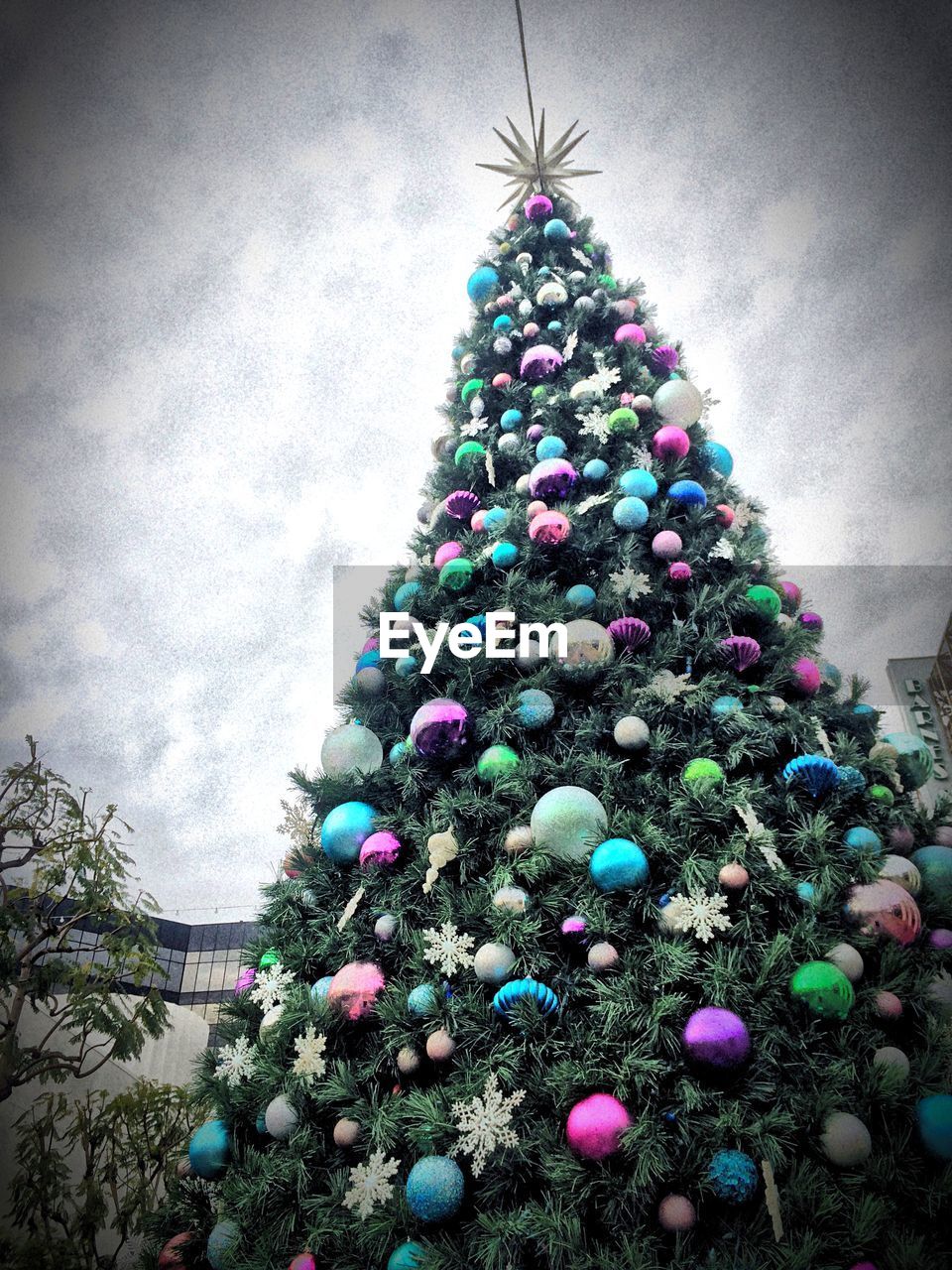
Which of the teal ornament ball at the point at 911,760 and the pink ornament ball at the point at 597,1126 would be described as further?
the teal ornament ball at the point at 911,760

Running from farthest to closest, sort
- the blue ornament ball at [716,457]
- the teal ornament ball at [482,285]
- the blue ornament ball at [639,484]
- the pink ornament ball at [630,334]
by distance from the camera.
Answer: the teal ornament ball at [482,285]
the pink ornament ball at [630,334]
the blue ornament ball at [716,457]
the blue ornament ball at [639,484]

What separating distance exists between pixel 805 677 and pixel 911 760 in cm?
48

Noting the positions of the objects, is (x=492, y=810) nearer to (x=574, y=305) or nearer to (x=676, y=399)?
(x=676, y=399)

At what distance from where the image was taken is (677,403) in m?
2.69

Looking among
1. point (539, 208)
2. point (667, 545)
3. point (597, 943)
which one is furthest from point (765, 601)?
point (539, 208)

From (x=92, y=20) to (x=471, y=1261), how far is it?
2031 cm

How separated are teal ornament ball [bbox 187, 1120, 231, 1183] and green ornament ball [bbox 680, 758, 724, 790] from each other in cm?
167

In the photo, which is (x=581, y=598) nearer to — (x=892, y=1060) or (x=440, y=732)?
(x=440, y=732)

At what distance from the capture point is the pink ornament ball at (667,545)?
2.29m

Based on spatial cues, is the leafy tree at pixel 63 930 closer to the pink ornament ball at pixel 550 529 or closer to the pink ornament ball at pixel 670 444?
the pink ornament ball at pixel 550 529

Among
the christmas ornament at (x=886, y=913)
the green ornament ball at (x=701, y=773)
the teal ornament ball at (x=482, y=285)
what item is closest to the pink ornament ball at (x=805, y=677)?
the green ornament ball at (x=701, y=773)

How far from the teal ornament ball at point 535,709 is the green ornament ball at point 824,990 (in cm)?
94

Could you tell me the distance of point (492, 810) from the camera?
1823 millimetres

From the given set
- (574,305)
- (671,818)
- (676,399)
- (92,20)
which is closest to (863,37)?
(574,305)
